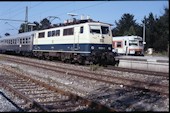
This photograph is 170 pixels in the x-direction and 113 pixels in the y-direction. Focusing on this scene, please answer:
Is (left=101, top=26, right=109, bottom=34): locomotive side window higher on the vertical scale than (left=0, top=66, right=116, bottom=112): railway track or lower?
higher

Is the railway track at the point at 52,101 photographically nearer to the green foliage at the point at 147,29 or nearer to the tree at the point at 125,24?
the green foliage at the point at 147,29

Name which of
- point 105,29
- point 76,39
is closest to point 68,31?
point 76,39

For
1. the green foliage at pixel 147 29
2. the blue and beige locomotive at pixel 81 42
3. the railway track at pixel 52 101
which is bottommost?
the railway track at pixel 52 101

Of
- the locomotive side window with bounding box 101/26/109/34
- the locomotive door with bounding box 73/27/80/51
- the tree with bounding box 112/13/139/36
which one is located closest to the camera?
the locomotive side window with bounding box 101/26/109/34

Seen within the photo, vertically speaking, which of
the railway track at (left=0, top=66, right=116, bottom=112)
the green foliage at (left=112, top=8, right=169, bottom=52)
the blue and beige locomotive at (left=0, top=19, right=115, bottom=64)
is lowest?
the railway track at (left=0, top=66, right=116, bottom=112)

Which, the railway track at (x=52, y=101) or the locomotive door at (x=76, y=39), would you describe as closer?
the railway track at (x=52, y=101)

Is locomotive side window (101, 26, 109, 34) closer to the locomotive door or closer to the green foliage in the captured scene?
the locomotive door

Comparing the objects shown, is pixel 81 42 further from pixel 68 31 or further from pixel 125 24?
pixel 125 24

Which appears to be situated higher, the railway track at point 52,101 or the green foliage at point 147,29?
the green foliage at point 147,29

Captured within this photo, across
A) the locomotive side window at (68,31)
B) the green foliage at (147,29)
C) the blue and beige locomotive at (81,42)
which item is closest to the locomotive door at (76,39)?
the blue and beige locomotive at (81,42)

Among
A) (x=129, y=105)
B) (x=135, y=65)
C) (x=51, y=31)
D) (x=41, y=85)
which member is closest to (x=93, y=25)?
(x=135, y=65)

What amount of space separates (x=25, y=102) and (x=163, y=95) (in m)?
4.44

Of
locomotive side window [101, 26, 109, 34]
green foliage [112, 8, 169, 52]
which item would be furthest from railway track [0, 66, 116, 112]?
green foliage [112, 8, 169, 52]

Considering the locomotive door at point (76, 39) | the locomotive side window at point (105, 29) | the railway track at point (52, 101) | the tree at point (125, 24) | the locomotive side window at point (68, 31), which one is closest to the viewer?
the railway track at point (52, 101)
